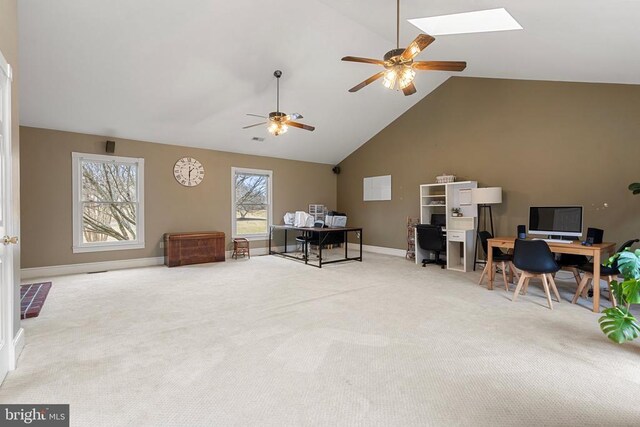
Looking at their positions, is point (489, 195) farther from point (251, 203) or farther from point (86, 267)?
point (86, 267)

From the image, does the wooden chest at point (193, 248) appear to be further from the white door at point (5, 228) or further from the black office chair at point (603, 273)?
the black office chair at point (603, 273)

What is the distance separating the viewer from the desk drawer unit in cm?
554

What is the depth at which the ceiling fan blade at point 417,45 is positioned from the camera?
105 inches

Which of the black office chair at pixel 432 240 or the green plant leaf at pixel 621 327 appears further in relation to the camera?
the black office chair at pixel 432 240

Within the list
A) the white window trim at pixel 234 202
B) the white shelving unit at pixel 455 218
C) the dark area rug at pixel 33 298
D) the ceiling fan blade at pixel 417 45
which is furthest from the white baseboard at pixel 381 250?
the dark area rug at pixel 33 298

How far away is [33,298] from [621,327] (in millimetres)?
6173

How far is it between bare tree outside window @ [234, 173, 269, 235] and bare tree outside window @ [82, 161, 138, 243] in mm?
2105

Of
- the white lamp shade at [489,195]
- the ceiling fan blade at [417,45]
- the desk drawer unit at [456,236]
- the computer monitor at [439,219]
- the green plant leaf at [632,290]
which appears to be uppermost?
the ceiling fan blade at [417,45]

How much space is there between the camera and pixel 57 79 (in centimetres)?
407

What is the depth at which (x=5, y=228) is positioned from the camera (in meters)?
2.06

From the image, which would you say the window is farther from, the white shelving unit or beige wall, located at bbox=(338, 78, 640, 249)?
the white shelving unit

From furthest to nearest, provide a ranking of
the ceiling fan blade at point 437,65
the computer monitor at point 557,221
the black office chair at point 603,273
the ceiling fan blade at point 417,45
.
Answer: the computer monitor at point 557,221 → the black office chair at point 603,273 → the ceiling fan blade at point 437,65 → the ceiling fan blade at point 417,45

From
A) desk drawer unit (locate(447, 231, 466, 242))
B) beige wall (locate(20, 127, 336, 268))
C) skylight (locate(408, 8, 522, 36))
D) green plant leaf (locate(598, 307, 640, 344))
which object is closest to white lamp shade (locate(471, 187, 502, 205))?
desk drawer unit (locate(447, 231, 466, 242))

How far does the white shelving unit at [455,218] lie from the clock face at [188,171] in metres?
Answer: 4.81
